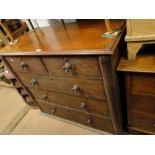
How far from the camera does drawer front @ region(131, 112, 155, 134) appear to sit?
1.07 metres

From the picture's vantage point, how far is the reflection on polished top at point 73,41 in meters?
0.78

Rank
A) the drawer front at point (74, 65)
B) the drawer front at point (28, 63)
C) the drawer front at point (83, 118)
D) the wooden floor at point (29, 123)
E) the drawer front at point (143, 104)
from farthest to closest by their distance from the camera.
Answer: the wooden floor at point (29, 123)
the drawer front at point (83, 118)
the drawer front at point (28, 63)
the drawer front at point (143, 104)
the drawer front at point (74, 65)

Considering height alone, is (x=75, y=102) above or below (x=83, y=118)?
above

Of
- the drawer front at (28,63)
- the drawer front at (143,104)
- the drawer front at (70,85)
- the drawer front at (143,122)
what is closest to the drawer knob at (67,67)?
the drawer front at (70,85)

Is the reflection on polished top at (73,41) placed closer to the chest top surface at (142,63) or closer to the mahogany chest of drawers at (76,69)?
the mahogany chest of drawers at (76,69)

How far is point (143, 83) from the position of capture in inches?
33.9

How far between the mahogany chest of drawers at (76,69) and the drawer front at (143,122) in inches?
5.1

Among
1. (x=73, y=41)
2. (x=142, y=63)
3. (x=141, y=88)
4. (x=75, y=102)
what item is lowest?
(x=75, y=102)

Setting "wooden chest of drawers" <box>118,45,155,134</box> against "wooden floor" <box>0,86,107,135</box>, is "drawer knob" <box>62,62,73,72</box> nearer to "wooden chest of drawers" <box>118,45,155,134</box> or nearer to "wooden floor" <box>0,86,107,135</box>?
"wooden chest of drawers" <box>118,45,155,134</box>

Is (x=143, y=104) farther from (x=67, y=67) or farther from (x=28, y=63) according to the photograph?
(x=28, y=63)

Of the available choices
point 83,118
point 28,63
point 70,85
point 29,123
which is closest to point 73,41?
point 70,85

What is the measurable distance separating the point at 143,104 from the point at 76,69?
1.73 feet

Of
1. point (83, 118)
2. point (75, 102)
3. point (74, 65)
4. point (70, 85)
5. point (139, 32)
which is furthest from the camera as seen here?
point (83, 118)
